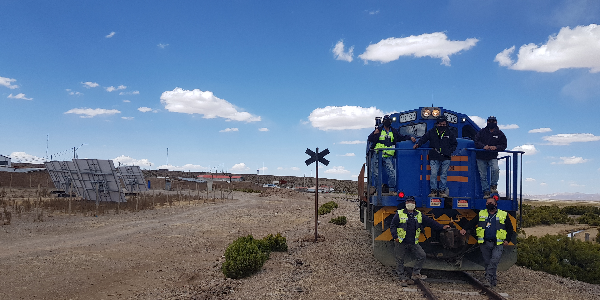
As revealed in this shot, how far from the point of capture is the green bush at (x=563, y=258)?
1049 cm

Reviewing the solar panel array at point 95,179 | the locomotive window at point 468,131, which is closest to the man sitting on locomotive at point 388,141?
the locomotive window at point 468,131

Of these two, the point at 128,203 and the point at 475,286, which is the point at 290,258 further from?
the point at 128,203

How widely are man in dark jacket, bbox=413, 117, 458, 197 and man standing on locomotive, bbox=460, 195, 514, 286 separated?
35.5 inches

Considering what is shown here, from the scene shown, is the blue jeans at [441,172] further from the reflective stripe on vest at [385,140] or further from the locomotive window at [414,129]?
the locomotive window at [414,129]

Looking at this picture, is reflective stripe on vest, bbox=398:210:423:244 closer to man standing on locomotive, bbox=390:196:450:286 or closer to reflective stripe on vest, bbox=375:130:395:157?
man standing on locomotive, bbox=390:196:450:286

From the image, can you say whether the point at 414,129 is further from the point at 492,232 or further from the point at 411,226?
the point at 492,232

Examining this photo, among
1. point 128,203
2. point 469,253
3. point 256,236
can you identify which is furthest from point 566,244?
point 128,203

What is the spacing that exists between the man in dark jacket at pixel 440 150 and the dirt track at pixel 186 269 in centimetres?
224

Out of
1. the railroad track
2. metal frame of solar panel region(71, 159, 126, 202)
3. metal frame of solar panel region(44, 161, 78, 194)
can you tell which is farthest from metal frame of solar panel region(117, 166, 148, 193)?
the railroad track

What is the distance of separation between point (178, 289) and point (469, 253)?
21.2 feet

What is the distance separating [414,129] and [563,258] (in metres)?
6.71

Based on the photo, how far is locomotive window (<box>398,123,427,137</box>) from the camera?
31.9ft

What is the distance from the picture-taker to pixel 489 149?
8.19 meters

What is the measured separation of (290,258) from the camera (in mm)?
11258
